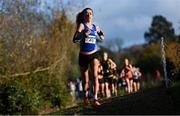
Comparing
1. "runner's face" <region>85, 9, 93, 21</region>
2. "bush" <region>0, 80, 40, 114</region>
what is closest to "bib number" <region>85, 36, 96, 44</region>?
"runner's face" <region>85, 9, 93, 21</region>

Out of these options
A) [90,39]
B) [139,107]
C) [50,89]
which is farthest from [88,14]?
[50,89]

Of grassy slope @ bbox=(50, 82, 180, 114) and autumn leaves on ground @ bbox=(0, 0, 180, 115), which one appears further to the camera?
autumn leaves on ground @ bbox=(0, 0, 180, 115)

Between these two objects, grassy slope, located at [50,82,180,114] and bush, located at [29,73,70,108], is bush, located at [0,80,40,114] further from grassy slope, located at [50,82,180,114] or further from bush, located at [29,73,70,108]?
grassy slope, located at [50,82,180,114]

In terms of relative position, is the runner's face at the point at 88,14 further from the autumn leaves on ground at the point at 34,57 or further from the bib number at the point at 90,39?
the autumn leaves on ground at the point at 34,57

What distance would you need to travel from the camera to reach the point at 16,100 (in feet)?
67.6

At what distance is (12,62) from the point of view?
23.9 metres

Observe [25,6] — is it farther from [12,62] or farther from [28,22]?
[12,62]

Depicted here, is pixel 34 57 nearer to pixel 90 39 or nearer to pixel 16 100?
pixel 16 100

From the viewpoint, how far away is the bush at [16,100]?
20.6 metres

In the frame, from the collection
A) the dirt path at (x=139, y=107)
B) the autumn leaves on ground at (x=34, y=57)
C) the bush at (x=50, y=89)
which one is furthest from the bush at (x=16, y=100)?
the dirt path at (x=139, y=107)

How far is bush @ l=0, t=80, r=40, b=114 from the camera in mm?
20562

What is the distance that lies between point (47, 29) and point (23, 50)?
19.9ft

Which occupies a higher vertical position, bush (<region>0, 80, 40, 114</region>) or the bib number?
the bib number

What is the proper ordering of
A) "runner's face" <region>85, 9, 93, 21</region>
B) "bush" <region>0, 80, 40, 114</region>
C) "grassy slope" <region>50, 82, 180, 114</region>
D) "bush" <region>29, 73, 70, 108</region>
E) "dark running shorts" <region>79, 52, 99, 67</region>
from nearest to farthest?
"grassy slope" <region>50, 82, 180, 114</region>
"runner's face" <region>85, 9, 93, 21</region>
"dark running shorts" <region>79, 52, 99, 67</region>
"bush" <region>0, 80, 40, 114</region>
"bush" <region>29, 73, 70, 108</region>
